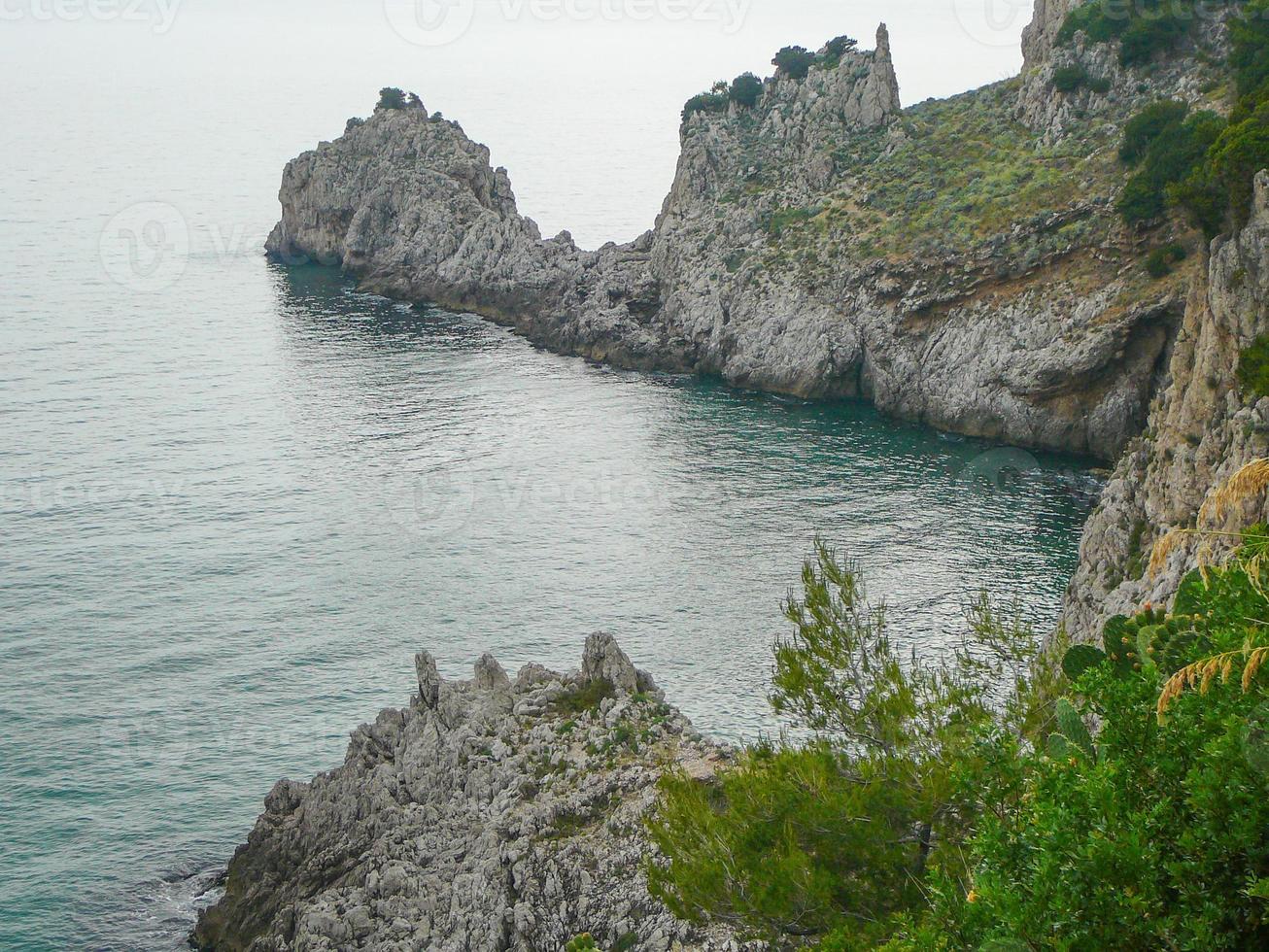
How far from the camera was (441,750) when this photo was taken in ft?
135

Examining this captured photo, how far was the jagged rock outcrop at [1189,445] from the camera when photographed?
39500 mm

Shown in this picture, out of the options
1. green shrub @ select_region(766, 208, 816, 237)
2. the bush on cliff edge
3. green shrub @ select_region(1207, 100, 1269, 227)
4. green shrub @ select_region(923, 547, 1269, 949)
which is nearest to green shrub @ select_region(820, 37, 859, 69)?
green shrub @ select_region(766, 208, 816, 237)

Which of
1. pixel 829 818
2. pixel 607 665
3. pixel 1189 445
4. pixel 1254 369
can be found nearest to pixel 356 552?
pixel 607 665

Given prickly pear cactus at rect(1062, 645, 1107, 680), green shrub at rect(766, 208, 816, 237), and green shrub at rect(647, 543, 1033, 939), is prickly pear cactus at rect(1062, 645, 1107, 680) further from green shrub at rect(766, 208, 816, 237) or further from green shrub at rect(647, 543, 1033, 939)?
green shrub at rect(766, 208, 816, 237)

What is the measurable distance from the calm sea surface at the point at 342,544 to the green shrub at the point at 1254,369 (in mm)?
19466

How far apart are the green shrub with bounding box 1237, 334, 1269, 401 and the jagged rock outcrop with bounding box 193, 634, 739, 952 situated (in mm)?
19578

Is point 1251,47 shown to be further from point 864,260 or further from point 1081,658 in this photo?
point 1081,658

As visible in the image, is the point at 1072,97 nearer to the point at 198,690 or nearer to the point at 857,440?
the point at 857,440

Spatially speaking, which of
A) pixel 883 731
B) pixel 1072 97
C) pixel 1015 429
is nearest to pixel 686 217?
pixel 1072 97

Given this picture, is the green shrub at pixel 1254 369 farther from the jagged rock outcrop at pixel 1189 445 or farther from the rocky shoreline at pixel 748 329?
the rocky shoreline at pixel 748 329

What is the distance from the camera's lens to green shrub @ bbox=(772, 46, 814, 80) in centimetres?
11800

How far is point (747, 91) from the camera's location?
11819 cm

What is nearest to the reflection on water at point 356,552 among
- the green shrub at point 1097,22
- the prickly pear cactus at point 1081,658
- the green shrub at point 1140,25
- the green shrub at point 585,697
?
the green shrub at point 585,697

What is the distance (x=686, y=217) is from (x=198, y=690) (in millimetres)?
71758
